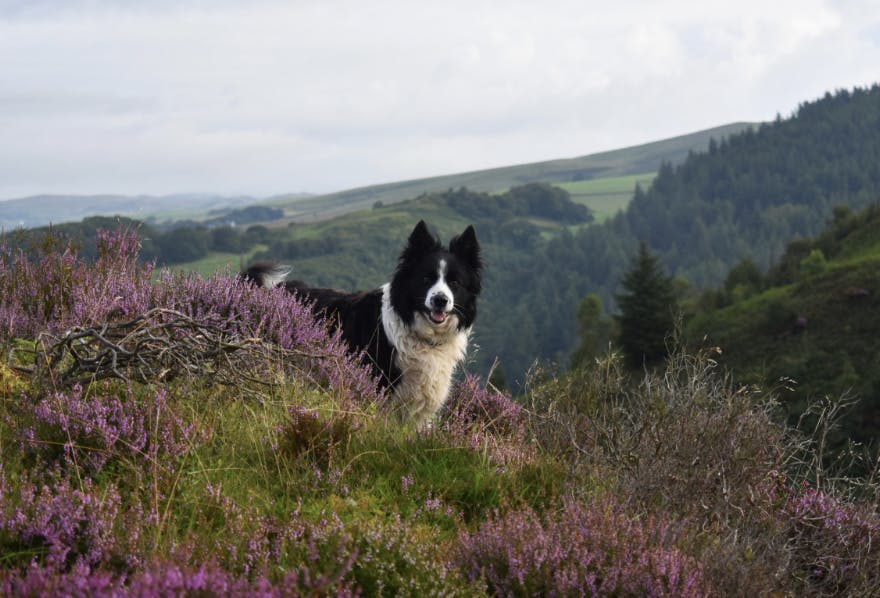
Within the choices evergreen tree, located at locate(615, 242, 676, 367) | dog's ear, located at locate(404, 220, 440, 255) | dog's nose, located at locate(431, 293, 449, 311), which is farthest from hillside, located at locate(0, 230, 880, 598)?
evergreen tree, located at locate(615, 242, 676, 367)

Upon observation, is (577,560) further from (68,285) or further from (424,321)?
(68,285)

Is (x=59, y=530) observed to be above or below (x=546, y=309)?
above

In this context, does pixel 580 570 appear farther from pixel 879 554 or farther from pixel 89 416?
pixel 879 554

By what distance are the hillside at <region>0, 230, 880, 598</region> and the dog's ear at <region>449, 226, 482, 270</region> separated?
177 centimetres

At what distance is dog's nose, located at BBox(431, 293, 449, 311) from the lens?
750 cm

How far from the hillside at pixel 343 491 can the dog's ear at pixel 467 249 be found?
1.77m

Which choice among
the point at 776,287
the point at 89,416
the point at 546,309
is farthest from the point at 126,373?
the point at 546,309

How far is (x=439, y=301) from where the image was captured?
7.50 meters

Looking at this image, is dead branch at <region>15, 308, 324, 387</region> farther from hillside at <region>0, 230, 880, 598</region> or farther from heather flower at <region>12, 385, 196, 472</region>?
heather flower at <region>12, 385, 196, 472</region>

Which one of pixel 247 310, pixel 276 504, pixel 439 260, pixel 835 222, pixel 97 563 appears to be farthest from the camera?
pixel 835 222

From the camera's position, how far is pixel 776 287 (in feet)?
319

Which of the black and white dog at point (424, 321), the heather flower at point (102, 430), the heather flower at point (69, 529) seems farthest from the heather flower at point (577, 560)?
the black and white dog at point (424, 321)

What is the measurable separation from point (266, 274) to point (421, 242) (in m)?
2.22

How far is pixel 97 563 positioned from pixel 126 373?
1786mm
